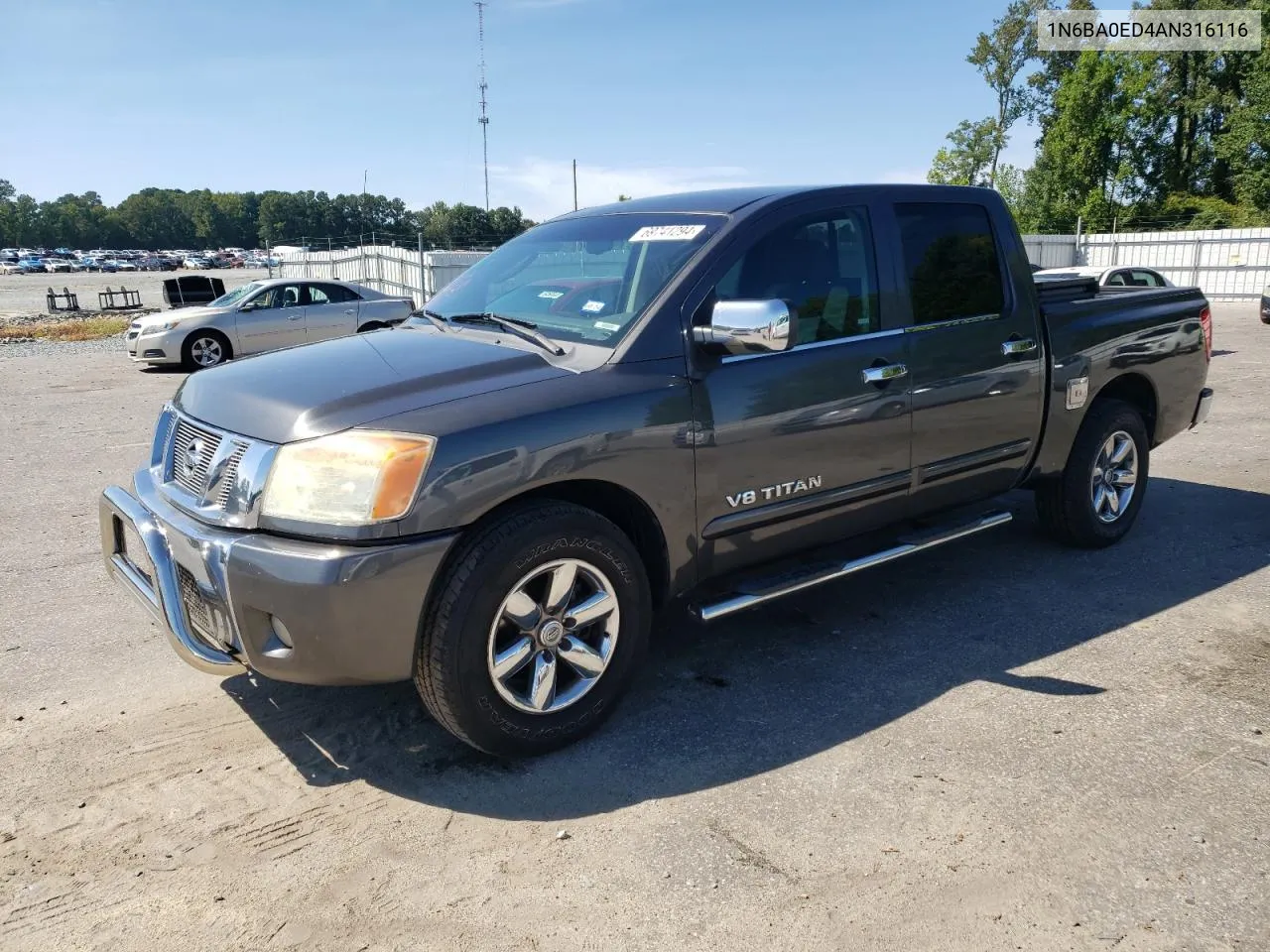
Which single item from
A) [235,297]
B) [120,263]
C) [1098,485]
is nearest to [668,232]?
[1098,485]

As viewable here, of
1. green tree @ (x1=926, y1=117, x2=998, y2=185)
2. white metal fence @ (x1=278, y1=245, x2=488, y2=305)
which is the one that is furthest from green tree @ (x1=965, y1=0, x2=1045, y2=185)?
white metal fence @ (x1=278, y1=245, x2=488, y2=305)

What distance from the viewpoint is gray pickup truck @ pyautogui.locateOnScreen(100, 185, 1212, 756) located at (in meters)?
2.86

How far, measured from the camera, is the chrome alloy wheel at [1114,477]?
5.27 metres

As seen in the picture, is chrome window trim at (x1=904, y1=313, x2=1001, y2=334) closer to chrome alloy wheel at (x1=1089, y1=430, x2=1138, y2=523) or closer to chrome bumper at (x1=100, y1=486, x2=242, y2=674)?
chrome alloy wheel at (x1=1089, y1=430, x2=1138, y2=523)

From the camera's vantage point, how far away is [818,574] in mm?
3809

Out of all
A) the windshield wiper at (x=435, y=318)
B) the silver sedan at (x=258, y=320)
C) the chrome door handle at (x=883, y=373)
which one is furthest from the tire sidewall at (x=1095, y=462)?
the silver sedan at (x=258, y=320)

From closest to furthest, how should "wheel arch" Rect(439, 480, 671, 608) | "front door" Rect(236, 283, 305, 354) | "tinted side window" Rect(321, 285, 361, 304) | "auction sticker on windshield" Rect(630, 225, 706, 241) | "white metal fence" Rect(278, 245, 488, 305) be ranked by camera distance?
"wheel arch" Rect(439, 480, 671, 608), "auction sticker on windshield" Rect(630, 225, 706, 241), "front door" Rect(236, 283, 305, 354), "tinted side window" Rect(321, 285, 361, 304), "white metal fence" Rect(278, 245, 488, 305)

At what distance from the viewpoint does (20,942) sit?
7.86ft

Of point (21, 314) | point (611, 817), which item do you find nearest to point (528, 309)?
point (611, 817)

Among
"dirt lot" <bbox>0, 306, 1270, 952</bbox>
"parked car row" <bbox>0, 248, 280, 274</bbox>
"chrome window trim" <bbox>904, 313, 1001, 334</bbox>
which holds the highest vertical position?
"parked car row" <bbox>0, 248, 280, 274</bbox>

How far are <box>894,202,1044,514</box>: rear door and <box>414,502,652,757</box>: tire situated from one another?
164cm

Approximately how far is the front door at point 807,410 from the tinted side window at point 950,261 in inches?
10.1

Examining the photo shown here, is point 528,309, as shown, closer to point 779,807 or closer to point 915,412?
point 915,412

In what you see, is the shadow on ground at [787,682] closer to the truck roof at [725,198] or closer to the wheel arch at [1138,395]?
the wheel arch at [1138,395]
